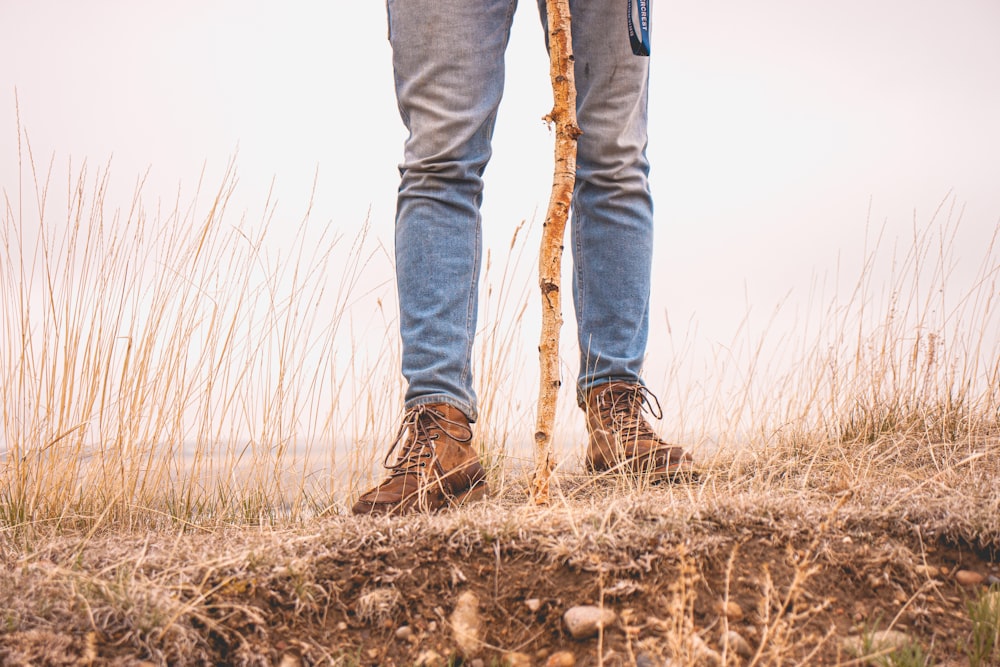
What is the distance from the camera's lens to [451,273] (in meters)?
1.59

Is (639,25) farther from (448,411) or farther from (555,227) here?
(448,411)

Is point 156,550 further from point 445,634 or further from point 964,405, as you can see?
point 964,405

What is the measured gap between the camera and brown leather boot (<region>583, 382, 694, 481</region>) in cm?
179

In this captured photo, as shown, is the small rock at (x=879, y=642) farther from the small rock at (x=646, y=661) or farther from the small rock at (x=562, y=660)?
the small rock at (x=562, y=660)

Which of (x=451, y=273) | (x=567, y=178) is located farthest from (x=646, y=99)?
(x=451, y=273)

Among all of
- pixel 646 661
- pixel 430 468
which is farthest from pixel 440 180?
pixel 646 661

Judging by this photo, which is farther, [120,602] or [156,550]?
[156,550]

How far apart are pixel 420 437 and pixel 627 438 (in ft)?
1.79

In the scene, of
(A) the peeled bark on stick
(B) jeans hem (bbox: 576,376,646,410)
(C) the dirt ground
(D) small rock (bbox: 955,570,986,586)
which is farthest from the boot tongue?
(D) small rock (bbox: 955,570,986,586)

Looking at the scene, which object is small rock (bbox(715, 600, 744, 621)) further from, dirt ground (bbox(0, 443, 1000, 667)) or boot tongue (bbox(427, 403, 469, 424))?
boot tongue (bbox(427, 403, 469, 424))

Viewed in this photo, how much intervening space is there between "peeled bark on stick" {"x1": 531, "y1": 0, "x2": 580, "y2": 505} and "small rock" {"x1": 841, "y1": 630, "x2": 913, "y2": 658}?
0.58 metres

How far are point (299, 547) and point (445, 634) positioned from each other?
29cm

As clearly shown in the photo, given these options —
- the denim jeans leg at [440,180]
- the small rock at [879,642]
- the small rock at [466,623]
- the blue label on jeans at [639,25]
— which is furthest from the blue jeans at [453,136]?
the small rock at [879,642]

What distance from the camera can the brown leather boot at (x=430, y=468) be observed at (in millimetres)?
1473
